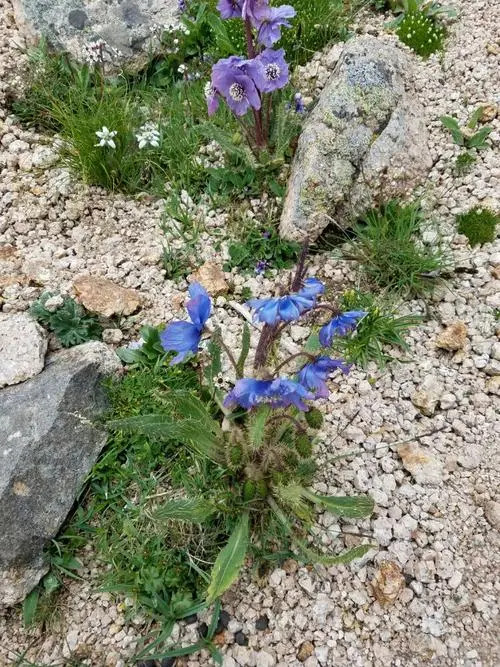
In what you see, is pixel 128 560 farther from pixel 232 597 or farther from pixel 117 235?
pixel 117 235

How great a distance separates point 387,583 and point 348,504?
364 mm

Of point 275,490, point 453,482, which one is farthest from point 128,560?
point 453,482

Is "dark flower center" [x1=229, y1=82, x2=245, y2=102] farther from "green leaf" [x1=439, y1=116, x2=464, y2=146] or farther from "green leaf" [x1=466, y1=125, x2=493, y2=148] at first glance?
"green leaf" [x1=466, y1=125, x2=493, y2=148]

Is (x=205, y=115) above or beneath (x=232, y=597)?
above

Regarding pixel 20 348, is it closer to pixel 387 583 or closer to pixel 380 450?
pixel 380 450

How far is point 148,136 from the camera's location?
3.65m

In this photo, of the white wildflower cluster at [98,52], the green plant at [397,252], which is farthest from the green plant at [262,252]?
the white wildflower cluster at [98,52]

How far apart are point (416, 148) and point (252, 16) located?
121 cm

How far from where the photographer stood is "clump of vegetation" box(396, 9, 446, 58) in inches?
159

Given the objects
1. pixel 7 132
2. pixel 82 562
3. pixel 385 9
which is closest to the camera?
pixel 82 562

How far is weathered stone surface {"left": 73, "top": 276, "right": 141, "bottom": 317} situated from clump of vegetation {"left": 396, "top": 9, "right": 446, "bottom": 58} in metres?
2.70

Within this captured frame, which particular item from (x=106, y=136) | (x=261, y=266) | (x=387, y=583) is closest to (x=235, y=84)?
(x=106, y=136)

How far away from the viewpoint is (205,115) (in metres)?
3.98

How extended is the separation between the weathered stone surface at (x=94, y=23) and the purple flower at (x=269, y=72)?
5.09 feet
